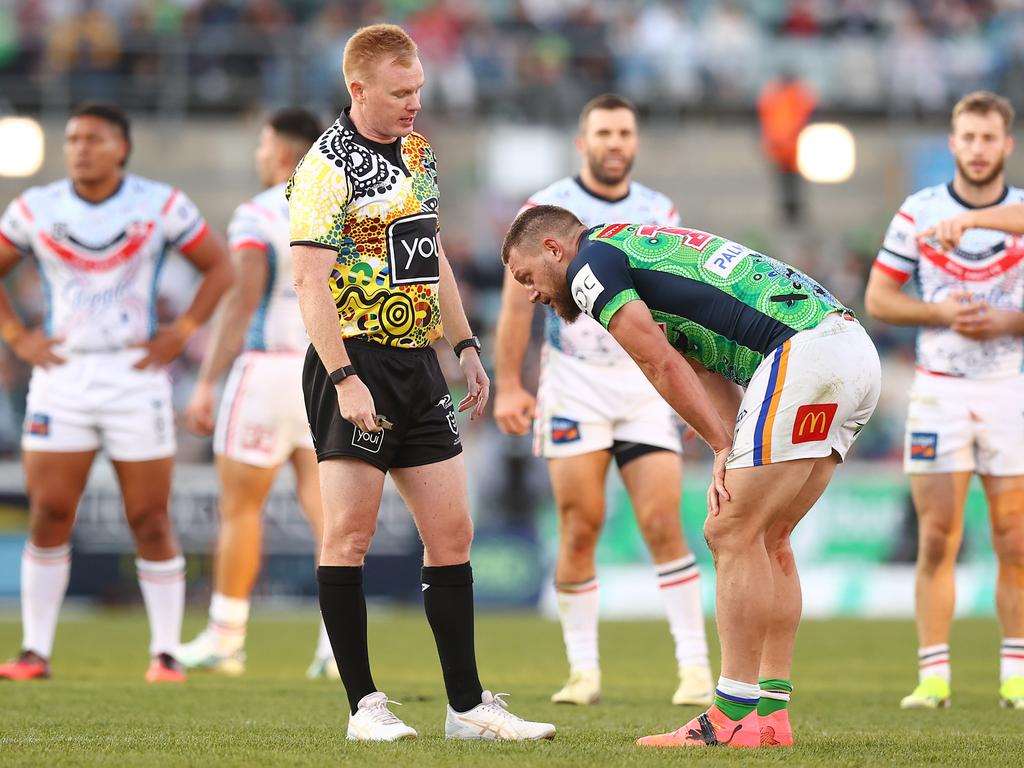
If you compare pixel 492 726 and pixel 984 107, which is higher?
pixel 984 107

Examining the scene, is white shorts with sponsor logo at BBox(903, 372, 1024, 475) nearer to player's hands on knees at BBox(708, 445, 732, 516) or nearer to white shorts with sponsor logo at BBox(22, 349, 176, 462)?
player's hands on knees at BBox(708, 445, 732, 516)

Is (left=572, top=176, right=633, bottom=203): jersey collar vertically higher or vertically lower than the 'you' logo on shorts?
higher

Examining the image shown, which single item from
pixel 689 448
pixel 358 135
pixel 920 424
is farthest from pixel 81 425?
pixel 689 448

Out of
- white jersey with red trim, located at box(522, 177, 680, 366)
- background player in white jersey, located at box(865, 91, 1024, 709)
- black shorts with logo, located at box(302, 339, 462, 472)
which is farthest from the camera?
white jersey with red trim, located at box(522, 177, 680, 366)

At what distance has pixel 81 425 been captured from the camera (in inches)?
326

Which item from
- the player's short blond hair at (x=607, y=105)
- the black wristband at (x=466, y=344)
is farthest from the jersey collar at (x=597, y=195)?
the black wristband at (x=466, y=344)

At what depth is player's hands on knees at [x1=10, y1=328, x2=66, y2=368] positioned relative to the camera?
27.2 feet

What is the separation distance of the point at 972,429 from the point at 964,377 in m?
0.28

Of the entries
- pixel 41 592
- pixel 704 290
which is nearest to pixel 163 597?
pixel 41 592

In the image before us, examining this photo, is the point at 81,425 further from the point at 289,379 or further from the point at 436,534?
the point at 436,534

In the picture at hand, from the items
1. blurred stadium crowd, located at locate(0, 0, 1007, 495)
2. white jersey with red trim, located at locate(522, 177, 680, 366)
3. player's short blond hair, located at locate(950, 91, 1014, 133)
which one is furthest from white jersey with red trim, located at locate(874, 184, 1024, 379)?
blurred stadium crowd, located at locate(0, 0, 1007, 495)

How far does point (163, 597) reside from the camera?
8547 millimetres

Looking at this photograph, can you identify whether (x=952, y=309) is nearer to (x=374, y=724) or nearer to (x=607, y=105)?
(x=607, y=105)

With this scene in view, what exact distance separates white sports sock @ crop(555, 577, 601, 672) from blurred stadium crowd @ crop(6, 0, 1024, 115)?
14298mm
